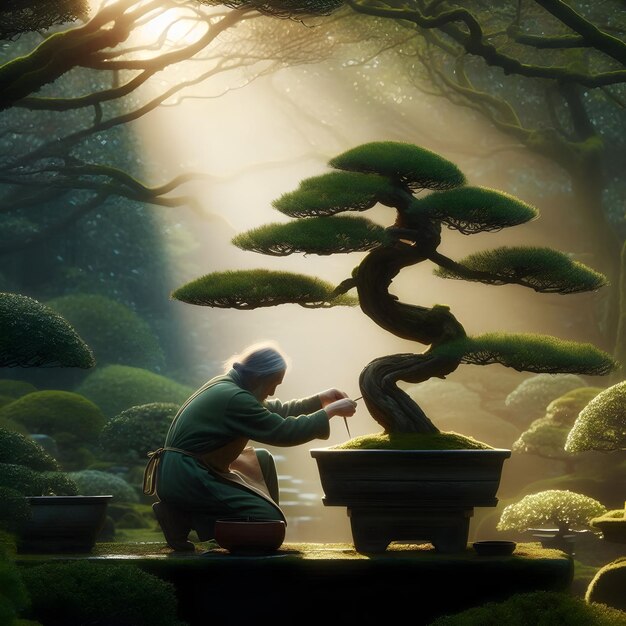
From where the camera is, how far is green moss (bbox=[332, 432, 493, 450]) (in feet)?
17.0

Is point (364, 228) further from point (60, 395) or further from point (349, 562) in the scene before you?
point (60, 395)

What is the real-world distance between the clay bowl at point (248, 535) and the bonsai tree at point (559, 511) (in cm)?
444

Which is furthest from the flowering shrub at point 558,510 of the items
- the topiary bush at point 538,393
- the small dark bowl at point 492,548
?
the topiary bush at point 538,393

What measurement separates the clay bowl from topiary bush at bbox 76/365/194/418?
11053 millimetres

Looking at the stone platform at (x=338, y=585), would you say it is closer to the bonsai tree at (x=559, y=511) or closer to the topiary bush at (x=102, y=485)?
the bonsai tree at (x=559, y=511)

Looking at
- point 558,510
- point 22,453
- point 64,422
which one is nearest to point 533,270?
point 22,453

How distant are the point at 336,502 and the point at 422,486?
0.41 meters

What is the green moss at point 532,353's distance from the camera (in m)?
5.22

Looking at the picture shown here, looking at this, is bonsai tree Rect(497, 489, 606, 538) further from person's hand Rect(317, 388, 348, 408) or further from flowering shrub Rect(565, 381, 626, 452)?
person's hand Rect(317, 388, 348, 408)

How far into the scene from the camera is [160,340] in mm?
23469

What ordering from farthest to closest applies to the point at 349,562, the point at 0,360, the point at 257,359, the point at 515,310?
1. the point at 515,310
2. the point at 0,360
3. the point at 257,359
4. the point at 349,562

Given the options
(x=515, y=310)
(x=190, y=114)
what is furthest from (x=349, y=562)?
(x=190, y=114)

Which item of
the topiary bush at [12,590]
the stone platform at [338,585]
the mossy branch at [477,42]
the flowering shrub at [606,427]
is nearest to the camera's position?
the topiary bush at [12,590]

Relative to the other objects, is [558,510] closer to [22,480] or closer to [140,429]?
[22,480]
